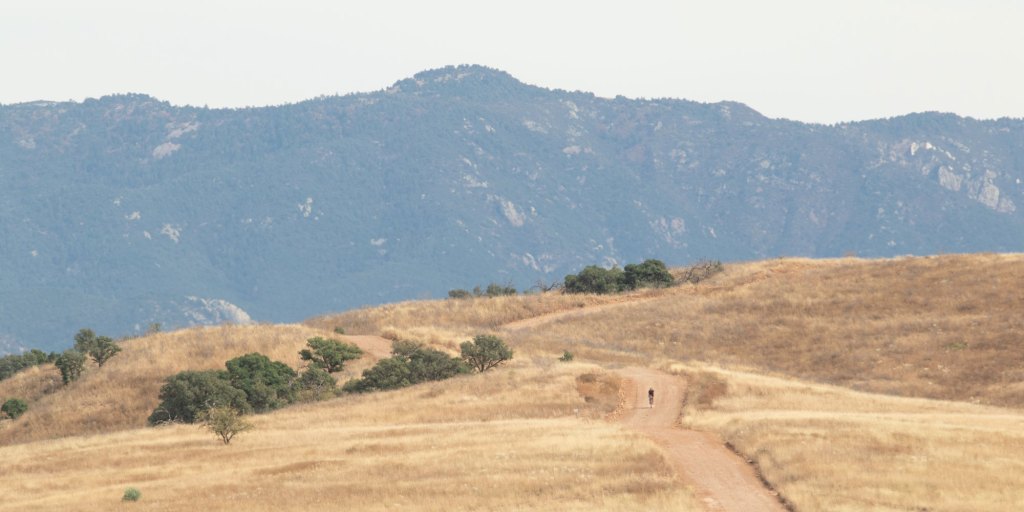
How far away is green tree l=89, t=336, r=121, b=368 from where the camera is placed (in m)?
73.8

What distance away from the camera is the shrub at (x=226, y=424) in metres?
49.5

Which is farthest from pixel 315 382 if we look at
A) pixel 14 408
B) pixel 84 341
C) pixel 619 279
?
pixel 619 279

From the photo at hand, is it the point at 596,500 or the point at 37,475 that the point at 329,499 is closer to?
the point at 596,500

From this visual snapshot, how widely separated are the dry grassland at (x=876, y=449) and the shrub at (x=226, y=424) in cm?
1597

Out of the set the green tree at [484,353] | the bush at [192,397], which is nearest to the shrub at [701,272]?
the green tree at [484,353]

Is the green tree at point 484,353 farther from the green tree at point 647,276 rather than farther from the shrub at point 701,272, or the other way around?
the shrub at point 701,272

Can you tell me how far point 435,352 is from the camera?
6819cm

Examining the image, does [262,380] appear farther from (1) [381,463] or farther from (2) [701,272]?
(2) [701,272]

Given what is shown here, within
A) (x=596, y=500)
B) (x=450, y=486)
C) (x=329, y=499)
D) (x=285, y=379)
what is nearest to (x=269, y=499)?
(x=329, y=499)

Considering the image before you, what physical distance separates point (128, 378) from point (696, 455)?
1406 inches

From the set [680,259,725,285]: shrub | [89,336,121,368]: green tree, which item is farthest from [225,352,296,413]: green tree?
[680,259,725,285]: shrub

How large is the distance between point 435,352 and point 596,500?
33.6 m

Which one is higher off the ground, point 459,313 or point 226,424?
point 459,313

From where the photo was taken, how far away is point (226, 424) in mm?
49562
